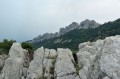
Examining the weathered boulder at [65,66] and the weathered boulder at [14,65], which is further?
the weathered boulder at [14,65]

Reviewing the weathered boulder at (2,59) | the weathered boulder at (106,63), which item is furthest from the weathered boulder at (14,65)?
the weathered boulder at (106,63)

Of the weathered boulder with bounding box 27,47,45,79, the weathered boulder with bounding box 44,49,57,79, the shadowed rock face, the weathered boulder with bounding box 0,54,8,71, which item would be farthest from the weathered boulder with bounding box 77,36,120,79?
the weathered boulder with bounding box 0,54,8,71

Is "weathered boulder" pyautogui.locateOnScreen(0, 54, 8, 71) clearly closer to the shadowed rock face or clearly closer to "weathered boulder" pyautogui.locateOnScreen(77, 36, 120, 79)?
the shadowed rock face

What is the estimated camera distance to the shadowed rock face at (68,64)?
4559cm

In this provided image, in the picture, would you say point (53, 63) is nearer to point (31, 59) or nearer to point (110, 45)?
point (31, 59)

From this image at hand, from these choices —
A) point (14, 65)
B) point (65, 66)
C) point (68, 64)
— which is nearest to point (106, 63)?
point (65, 66)

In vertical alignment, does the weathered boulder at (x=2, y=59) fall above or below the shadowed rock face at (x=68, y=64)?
above

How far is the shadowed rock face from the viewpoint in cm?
4559

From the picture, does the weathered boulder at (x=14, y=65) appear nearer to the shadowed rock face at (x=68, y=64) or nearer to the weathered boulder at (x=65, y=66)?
the shadowed rock face at (x=68, y=64)

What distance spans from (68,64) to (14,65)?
1211cm

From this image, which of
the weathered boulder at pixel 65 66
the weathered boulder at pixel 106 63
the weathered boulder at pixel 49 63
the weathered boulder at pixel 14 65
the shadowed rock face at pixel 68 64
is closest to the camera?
the weathered boulder at pixel 106 63

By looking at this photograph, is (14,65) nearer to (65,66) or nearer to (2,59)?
(2,59)

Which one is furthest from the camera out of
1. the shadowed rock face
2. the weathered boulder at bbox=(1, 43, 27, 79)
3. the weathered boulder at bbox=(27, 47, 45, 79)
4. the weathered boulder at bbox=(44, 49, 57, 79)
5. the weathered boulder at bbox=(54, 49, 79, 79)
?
the weathered boulder at bbox=(1, 43, 27, 79)

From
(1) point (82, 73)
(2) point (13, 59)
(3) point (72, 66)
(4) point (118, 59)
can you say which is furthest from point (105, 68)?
(2) point (13, 59)
